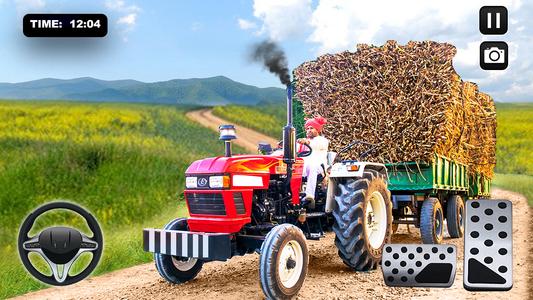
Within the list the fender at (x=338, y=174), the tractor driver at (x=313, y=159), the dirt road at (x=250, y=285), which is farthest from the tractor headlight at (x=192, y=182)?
the fender at (x=338, y=174)

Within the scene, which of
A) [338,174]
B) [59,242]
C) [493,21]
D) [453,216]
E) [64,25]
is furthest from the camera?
[453,216]

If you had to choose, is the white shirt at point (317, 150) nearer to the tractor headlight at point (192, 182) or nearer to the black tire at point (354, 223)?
the black tire at point (354, 223)

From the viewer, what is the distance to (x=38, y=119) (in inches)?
667

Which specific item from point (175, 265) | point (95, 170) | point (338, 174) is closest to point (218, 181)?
point (175, 265)

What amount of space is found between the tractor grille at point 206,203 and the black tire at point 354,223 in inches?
57.4

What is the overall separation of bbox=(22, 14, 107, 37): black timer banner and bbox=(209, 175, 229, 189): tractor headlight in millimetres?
1838

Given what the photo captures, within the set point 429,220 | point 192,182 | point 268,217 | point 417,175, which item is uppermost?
point 192,182

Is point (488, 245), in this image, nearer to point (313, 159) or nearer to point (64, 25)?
point (313, 159)

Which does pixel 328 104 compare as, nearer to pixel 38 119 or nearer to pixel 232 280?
pixel 232 280

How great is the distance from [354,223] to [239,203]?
1.41m

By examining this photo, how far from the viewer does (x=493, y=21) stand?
4691 mm

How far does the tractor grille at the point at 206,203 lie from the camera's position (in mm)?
5664

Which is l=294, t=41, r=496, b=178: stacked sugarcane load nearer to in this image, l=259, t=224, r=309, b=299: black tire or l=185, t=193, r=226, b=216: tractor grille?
l=259, t=224, r=309, b=299: black tire

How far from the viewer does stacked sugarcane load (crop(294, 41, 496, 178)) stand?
8.12 metres
